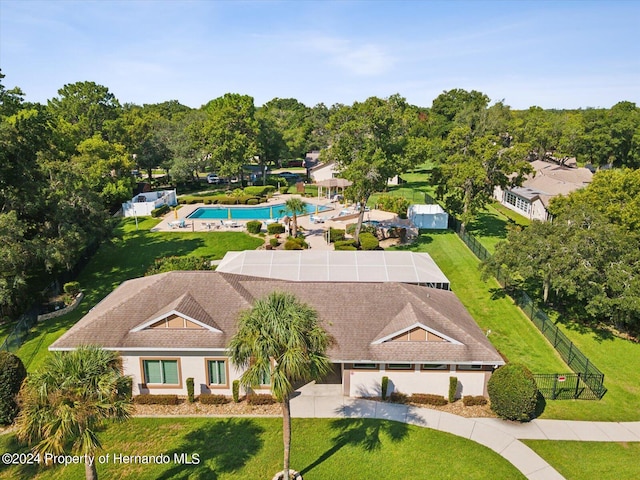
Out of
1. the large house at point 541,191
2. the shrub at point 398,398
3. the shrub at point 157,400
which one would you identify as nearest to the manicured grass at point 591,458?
the shrub at point 398,398

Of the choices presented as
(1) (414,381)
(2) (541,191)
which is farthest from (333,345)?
(2) (541,191)

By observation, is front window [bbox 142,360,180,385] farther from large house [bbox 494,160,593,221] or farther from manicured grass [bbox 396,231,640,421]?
large house [bbox 494,160,593,221]

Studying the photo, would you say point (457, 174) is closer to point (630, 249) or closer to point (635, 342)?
point (630, 249)

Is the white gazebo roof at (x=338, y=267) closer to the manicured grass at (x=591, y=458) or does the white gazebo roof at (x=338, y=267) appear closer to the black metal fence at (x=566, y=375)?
the black metal fence at (x=566, y=375)

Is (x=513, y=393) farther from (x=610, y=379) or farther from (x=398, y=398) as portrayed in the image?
(x=610, y=379)

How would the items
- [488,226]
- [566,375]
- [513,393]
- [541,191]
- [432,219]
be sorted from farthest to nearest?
1. [541,191]
2. [488,226]
3. [432,219]
4. [566,375]
5. [513,393]

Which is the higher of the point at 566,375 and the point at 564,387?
the point at 566,375

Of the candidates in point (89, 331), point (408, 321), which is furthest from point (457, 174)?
point (89, 331)

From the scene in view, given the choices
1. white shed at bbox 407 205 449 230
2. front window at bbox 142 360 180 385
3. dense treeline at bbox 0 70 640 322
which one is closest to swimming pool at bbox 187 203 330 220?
dense treeline at bbox 0 70 640 322
